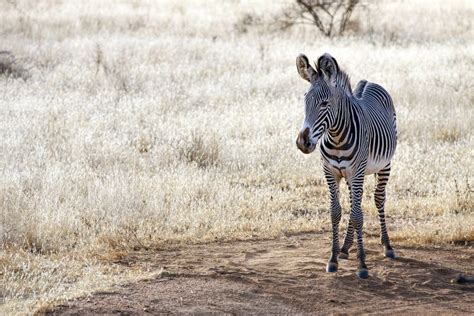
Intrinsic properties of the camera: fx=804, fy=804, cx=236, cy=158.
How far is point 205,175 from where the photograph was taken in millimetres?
9430

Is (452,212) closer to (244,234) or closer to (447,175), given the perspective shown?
(447,175)

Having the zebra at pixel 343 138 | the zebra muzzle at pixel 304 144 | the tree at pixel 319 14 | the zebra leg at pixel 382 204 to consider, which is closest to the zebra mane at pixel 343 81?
the zebra at pixel 343 138

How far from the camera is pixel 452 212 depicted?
8.54 m

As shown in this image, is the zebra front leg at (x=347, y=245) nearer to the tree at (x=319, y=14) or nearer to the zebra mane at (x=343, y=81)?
the zebra mane at (x=343, y=81)

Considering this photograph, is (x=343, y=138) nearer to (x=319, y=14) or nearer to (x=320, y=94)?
(x=320, y=94)

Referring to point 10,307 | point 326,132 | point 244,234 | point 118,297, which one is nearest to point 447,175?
point 244,234

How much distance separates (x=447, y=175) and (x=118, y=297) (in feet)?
17.7

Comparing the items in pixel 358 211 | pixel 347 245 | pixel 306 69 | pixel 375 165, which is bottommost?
pixel 347 245

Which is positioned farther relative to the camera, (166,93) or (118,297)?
(166,93)

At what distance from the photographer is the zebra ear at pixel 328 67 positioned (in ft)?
20.3

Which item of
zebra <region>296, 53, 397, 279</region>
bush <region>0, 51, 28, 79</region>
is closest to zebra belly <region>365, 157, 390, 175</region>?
zebra <region>296, 53, 397, 279</region>

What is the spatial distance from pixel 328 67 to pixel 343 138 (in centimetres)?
62

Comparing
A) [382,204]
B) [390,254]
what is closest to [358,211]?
[390,254]

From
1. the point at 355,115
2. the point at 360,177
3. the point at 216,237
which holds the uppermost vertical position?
the point at 355,115
